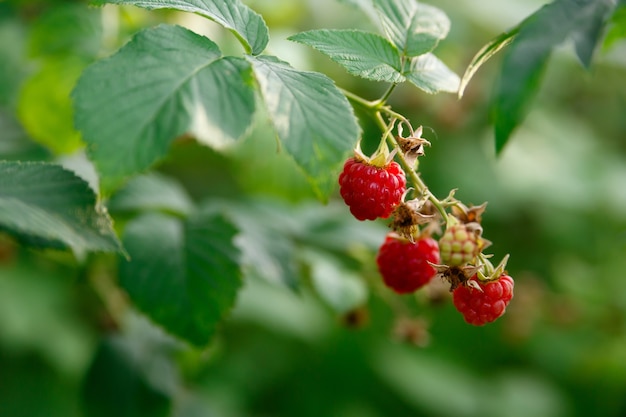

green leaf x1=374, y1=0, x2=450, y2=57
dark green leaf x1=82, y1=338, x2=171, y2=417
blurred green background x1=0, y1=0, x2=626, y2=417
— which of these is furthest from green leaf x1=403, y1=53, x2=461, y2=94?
dark green leaf x1=82, y1=338, x2=171, y2=417

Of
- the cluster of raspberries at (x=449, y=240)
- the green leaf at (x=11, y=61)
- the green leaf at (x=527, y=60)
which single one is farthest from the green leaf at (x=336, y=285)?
the green leaf at (x=11, y=61)

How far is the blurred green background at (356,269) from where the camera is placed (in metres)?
2.04

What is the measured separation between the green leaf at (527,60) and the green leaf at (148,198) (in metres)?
0.97

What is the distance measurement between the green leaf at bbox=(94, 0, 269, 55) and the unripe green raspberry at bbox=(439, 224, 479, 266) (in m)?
0.45

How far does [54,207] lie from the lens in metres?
1.11

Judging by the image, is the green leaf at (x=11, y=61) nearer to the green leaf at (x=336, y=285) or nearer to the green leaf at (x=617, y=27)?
the green leaf at (x=336, y=285)

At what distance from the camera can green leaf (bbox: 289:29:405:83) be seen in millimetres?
1091

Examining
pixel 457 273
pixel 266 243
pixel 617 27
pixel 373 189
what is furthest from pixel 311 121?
pixel 266 243

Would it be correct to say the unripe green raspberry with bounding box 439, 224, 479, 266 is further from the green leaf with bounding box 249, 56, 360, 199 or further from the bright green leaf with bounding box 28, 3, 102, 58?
the bright green leaf with bounding box 28, 3, 102, 58

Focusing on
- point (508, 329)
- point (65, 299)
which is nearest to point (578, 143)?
point (508, 329)

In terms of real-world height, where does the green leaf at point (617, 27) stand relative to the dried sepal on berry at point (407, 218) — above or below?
above

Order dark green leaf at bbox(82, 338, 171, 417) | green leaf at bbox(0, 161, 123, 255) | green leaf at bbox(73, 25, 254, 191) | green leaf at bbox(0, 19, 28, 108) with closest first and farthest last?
green leaf at bbox(73, 25, 254, 191), green leaf at bbox(0, 161, 123, 255), dark green leaf at bbox(82, 338, 171, 417), green leaf at bbox(0, 19, 28, 108)

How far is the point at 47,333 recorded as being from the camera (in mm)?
2988

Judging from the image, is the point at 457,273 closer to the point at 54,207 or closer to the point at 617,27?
the point at 617,27
